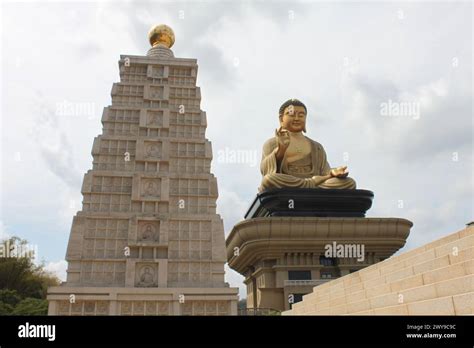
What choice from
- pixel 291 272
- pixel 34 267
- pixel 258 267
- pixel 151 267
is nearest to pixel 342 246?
pixel 291 272

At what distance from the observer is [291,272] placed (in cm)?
2781

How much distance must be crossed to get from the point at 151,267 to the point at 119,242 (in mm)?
2138

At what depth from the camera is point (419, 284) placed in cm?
844

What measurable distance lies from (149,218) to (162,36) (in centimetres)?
1659

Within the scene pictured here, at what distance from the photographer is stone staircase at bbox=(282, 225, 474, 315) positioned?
6.99 meters

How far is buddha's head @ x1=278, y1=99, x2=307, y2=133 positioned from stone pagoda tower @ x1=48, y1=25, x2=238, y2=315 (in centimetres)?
972

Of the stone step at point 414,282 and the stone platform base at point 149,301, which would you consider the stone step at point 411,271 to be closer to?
the stone step at point 414,282

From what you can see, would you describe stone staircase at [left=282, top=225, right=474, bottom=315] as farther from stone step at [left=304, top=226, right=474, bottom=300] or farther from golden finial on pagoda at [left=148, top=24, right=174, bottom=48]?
golden finial on pagoda at [left=148, top=24, right=174, bottom=48]

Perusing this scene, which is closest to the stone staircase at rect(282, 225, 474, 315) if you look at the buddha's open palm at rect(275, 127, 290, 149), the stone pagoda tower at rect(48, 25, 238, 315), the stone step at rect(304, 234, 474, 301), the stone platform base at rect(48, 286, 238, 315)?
the stone step at rect(304, 234, 474, 301)

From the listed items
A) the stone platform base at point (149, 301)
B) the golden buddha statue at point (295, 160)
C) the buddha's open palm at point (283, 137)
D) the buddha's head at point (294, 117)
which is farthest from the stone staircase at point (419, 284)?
the buddha's head at point (294, 117)

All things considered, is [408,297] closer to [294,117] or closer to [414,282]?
[414,282]

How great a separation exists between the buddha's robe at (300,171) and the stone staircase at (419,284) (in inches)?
709

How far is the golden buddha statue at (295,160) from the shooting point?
3058 cm

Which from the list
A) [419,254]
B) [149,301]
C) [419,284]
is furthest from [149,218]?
[419,284]
